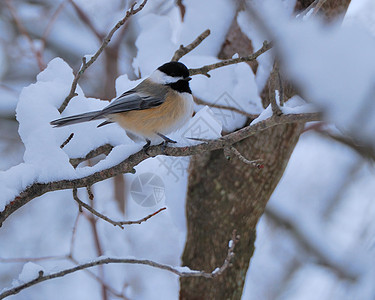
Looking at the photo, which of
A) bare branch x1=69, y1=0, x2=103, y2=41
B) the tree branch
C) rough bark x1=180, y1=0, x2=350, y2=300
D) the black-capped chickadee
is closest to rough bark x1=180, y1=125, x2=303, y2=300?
rough bark x1=180, y1=0, x2=350, y2=300

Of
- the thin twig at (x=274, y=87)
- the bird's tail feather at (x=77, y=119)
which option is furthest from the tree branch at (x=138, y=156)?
the bird's tail feather at (x=77, y=119)

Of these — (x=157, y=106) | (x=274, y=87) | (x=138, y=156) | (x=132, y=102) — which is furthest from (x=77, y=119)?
(x=274, y=87)

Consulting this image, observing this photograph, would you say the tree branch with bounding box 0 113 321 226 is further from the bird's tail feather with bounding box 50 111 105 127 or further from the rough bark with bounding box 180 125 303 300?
the rough bark with bounding box 180 125 303 300

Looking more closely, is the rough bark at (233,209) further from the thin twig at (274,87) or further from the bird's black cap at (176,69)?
the thin twig at (274,87)

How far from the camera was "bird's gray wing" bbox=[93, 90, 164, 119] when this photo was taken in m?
2.61

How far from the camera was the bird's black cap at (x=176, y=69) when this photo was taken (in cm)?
277

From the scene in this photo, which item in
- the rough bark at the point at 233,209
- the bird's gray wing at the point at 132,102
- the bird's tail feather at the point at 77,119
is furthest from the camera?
the rough bark at the point at 233,209

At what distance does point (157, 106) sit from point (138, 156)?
26.6 inches

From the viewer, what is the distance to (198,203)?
3.22 meters

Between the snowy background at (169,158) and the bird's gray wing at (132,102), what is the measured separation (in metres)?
0.12

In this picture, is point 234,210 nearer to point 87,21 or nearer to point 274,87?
point 274,87

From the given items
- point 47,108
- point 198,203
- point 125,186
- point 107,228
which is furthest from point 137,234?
point 47,108

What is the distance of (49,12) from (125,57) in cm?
119

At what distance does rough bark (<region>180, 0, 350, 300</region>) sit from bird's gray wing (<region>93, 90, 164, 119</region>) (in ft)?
2.33
